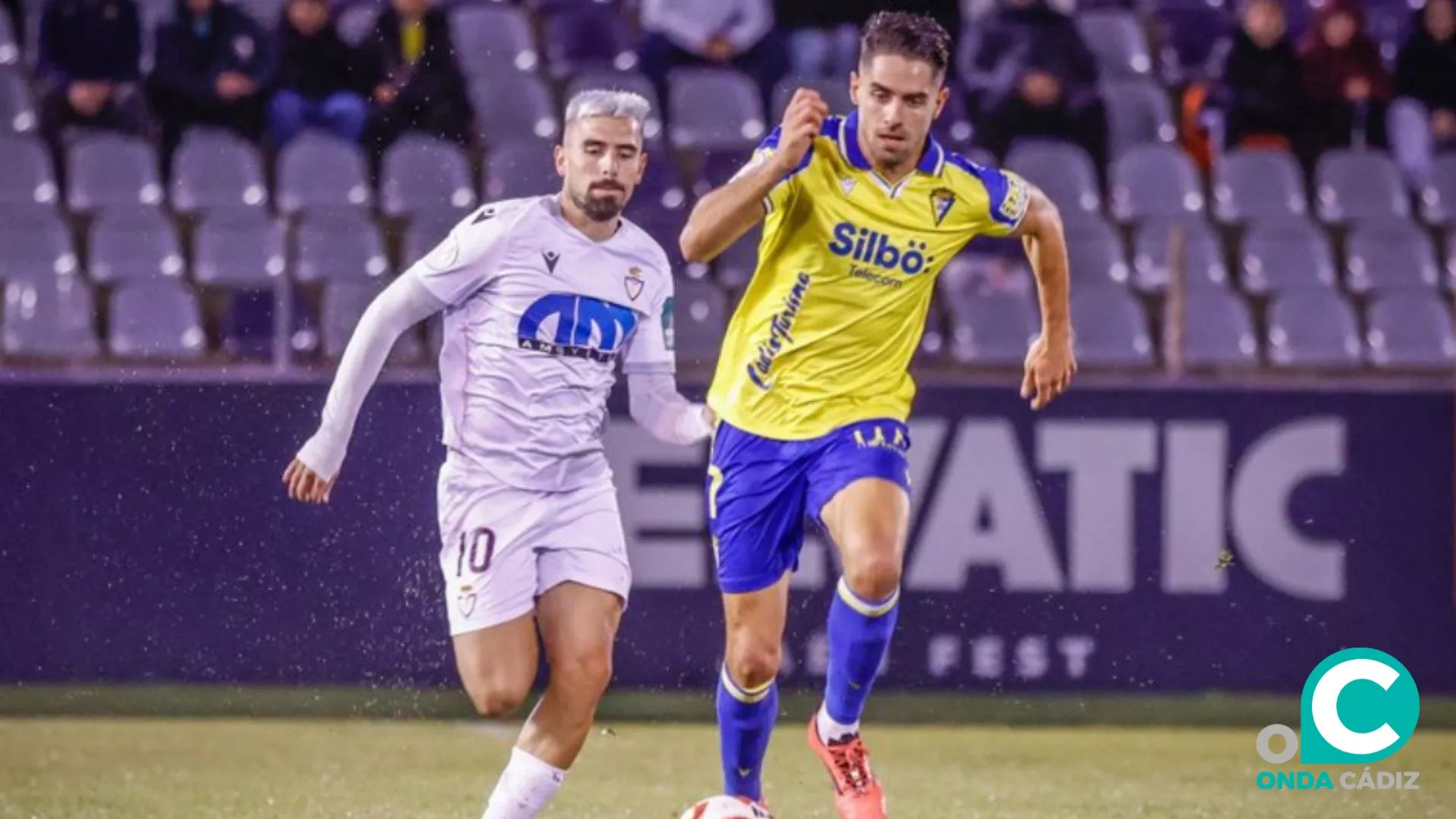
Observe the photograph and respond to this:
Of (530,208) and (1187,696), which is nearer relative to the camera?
(530,208)

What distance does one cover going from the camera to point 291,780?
8.40 metres

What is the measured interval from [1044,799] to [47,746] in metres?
3.84

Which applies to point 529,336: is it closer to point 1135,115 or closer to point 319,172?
point 319,172

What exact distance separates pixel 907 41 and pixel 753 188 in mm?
643

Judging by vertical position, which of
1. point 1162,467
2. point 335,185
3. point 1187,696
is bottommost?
point 1187,696

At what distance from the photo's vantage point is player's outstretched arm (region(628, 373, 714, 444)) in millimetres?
6902

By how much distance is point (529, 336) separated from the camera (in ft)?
21.7

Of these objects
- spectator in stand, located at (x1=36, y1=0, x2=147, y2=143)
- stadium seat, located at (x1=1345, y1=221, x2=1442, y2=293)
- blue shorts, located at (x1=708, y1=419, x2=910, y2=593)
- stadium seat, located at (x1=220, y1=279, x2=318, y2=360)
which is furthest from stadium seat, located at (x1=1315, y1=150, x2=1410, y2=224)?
blue shorts, located at (x1=708, y1=419, x2=910, y2=593)

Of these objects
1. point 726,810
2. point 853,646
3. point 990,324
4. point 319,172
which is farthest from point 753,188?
point 319,172

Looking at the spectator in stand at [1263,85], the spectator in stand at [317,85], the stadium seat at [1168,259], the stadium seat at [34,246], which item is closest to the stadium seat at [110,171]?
the stadium seat at [34,246]

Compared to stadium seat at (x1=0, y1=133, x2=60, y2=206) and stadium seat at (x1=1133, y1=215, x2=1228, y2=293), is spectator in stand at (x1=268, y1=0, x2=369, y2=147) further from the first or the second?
stadium seat at (x1=1133, y1=215, x2=1228, y2=293)

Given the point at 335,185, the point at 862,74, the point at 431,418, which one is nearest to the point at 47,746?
the point at 431,418

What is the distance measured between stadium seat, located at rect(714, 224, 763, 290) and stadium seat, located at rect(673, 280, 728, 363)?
0.18 metres

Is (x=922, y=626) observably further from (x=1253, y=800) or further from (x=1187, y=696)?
(x=1253, y=800)
